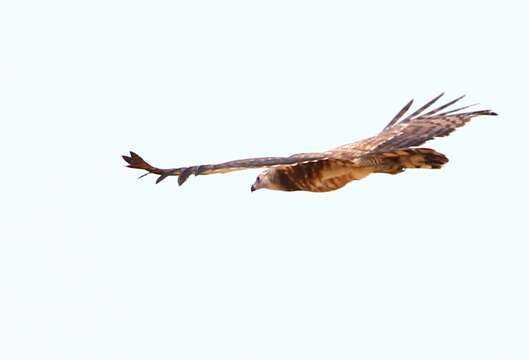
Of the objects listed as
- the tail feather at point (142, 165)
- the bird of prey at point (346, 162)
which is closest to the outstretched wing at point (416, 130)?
the bird of prey at point (346, 162)

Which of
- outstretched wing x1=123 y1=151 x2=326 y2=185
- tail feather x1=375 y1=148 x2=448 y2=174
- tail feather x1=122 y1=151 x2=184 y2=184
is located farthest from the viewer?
tail feather x1=375 y1=148 x2=448 y2=174

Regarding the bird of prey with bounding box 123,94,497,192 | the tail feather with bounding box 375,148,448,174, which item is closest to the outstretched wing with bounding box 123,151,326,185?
the bird of prey with bounding box 123,94,497,192

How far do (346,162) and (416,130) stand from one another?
1341mm

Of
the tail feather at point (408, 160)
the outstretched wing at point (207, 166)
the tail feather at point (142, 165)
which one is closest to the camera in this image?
the outstretched wing at point (207, 166)

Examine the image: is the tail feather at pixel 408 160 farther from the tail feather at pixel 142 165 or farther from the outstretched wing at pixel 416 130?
the tail feather at pixel 142 165

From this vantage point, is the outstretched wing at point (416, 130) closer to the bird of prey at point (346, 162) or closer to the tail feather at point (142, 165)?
the bird of prey at point (346, 162)

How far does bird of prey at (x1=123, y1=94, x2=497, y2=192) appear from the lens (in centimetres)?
2236

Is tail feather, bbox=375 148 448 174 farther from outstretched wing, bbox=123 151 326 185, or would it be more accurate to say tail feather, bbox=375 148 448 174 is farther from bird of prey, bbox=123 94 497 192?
outstretched wing, bbox=123 151 326 185

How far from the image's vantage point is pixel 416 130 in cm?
2419

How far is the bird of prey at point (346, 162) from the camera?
2236 centimetres

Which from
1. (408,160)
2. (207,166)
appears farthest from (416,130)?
(207,166)

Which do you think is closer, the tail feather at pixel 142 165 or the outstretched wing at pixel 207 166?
the outstretched wing at pixel 207 166

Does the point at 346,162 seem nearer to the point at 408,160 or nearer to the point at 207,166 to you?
the point at 408,160

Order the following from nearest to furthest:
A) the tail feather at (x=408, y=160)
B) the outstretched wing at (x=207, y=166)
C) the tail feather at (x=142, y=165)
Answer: the outstretched wing at (x=207, y=166), the tail feather at (x=142, y=165), the tail feather at (x=408, y=160)
